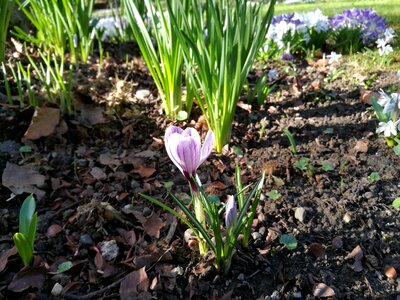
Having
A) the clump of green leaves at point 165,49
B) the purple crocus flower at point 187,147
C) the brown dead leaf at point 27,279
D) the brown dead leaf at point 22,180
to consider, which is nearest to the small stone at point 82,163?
the brown dead leaf at point 22,180

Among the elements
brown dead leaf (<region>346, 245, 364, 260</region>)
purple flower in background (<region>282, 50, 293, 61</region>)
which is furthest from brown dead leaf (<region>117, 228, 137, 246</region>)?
purple flower in background (<region>282, 50, 293, 61</region>)

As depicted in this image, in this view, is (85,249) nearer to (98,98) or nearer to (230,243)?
(230,243)

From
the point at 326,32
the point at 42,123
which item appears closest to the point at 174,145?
the point at 42,123

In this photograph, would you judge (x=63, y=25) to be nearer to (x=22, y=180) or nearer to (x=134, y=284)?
(x=22, y=180)

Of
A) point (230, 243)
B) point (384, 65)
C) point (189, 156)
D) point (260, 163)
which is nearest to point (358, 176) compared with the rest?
point (260, 163)

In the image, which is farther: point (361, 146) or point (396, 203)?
point (361, 146)

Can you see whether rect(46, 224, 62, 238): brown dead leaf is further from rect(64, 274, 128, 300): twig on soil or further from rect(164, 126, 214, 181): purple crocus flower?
rect(164, 126, 214, 181): purple crocus flower
